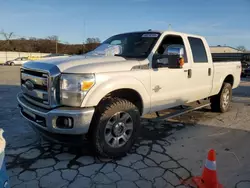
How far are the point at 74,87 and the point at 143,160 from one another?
59.0 inches

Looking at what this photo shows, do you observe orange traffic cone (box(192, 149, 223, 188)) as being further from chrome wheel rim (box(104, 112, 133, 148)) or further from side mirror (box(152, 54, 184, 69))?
side mirror (box(152, 54, 184, 69))

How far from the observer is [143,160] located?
343 centimetres

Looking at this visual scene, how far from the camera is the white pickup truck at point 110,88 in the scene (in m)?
Answer: 3.04

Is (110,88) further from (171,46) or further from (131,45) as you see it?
(171,46)

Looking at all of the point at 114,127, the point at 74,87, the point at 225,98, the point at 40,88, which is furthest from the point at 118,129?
the point at 225,98

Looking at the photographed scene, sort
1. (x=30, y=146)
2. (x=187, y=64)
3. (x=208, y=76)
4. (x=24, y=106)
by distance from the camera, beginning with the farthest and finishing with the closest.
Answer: (x=208, y=76), (x=187, y=64), (x=30, y=146), (x=24, y=106)

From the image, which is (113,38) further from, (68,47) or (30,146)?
(68,47)

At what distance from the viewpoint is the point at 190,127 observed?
16.6 ft

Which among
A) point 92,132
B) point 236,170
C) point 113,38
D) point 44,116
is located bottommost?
point 236,170

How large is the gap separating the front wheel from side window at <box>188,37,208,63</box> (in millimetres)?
2236

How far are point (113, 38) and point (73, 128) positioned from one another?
265 cm

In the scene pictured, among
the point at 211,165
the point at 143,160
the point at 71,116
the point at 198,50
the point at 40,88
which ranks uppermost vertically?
the point at 198,50

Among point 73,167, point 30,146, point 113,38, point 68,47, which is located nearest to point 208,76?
point 113,38

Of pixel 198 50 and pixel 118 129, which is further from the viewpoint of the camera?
pixel 198 50
